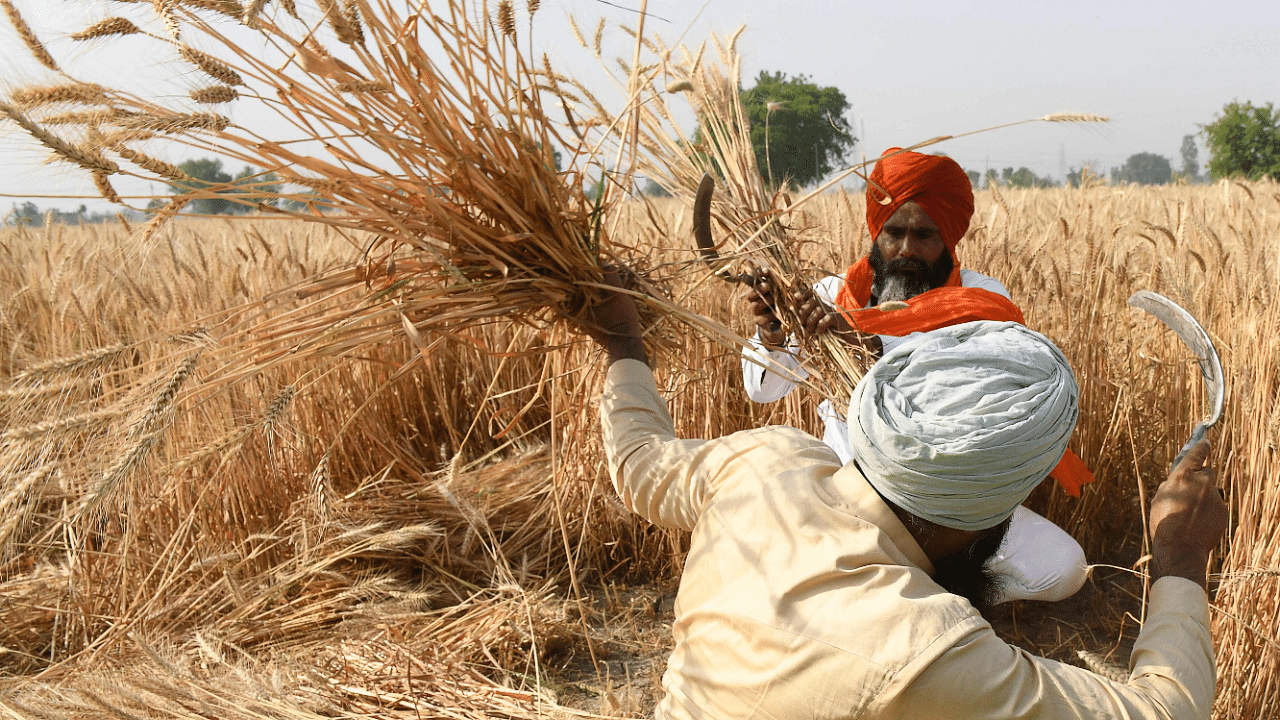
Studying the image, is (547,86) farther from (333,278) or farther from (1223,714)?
(1223,714)

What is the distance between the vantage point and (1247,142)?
18.8m

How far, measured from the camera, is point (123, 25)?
1.08 meters

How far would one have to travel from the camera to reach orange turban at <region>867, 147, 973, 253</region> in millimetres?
1852

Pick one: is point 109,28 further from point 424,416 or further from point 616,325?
point 424,416

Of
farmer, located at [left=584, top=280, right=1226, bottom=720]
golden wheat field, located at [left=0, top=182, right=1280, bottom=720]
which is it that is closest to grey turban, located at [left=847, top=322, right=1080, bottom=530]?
farmer, located at [left=584, top=280, right=1226, bottom=720]

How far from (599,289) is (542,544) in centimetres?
121

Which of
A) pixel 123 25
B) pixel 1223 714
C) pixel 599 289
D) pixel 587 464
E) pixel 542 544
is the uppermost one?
pixel 123 25

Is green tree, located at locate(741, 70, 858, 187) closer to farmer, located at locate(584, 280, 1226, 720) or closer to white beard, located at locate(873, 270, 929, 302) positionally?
white beard, located at locate(873, 270, 929, 302)

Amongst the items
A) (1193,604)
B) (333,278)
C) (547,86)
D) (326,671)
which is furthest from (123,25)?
(1193,604)

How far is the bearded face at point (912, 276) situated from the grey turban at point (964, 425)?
1.06 m

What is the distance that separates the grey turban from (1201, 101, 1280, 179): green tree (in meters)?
22.4

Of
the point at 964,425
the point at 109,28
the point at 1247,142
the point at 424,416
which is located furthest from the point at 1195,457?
the point at 1247,142

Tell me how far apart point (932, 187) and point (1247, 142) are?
22.9 metres

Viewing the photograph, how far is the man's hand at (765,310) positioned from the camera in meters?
1.51
